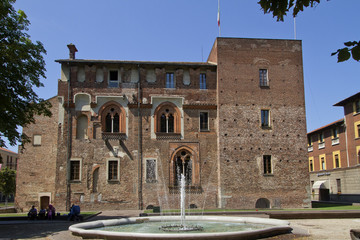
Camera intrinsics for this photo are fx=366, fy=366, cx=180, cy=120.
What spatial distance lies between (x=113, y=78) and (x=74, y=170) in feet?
24.4

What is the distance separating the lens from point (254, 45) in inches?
1123

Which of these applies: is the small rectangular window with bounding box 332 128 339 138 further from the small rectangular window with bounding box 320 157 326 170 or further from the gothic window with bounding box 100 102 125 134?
the gothic window with bounding box 100 102 125 134

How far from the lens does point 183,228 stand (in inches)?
510

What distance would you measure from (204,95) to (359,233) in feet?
65.7

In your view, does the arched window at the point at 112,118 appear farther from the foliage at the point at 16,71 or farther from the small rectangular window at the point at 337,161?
the small rectangular window at the point at 337,161

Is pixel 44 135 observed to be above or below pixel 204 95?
below

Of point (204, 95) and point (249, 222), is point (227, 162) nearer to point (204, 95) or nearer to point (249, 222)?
point (204, 95)

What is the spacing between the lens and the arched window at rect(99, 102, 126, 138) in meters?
27.2

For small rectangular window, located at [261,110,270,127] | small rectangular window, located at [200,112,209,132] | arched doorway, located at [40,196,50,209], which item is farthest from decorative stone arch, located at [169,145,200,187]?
arched doorway, located at [40,196,50,209]

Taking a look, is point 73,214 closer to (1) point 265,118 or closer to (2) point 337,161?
(1) point 265,118

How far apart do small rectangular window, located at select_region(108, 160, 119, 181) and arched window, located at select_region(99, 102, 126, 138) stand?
235cm

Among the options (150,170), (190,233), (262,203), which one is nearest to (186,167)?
(150,170)

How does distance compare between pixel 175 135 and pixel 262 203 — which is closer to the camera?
pixel 262 203

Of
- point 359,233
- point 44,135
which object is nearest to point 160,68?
point 44,135
